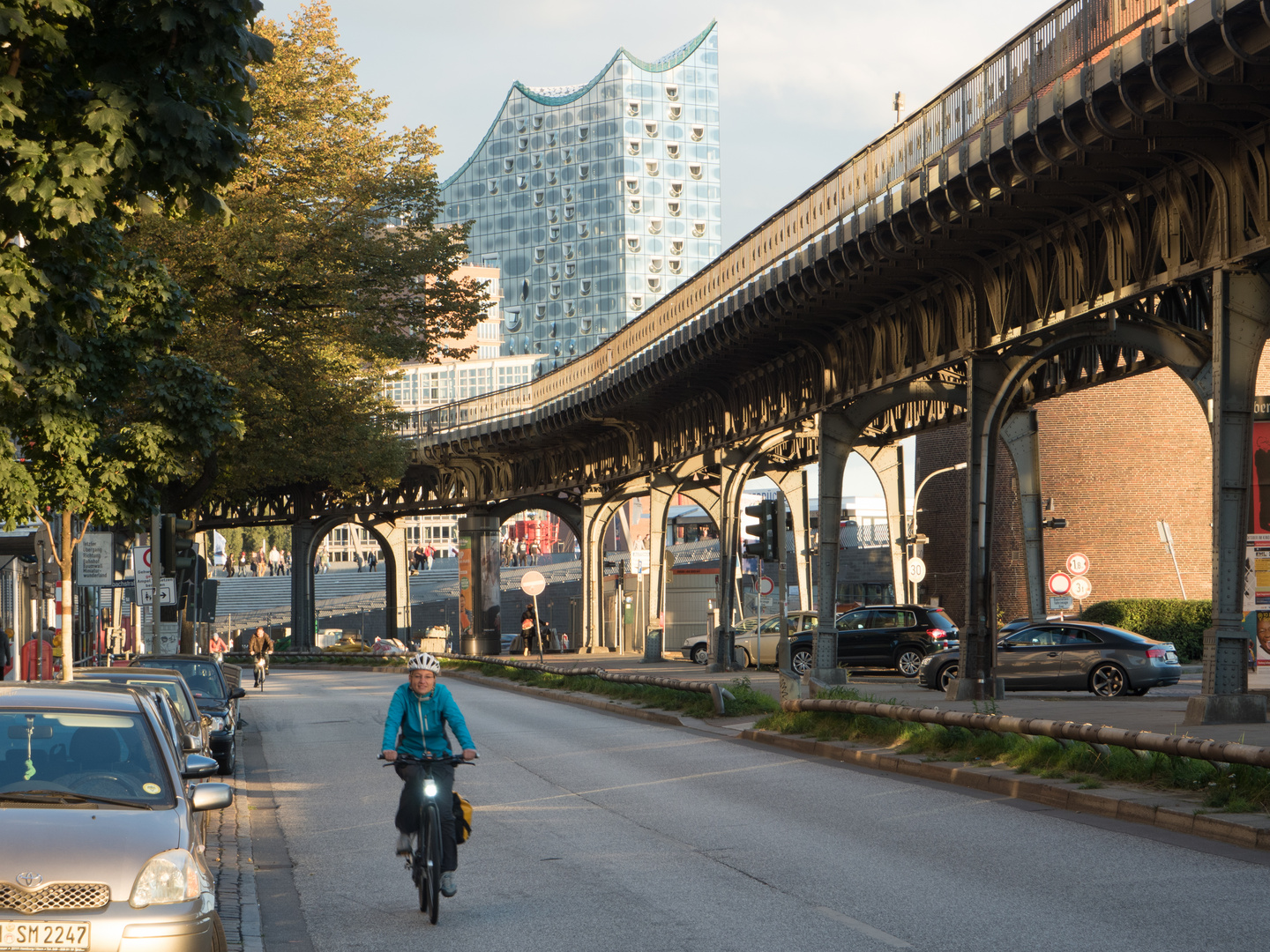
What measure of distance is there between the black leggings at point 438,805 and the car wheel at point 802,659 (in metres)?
28.8

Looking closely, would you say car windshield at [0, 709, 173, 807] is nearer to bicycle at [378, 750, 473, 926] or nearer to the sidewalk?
bicycle at [378, 750, 473, 926]

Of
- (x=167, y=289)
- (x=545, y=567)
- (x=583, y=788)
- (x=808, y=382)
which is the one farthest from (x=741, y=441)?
(x=545, y=567)

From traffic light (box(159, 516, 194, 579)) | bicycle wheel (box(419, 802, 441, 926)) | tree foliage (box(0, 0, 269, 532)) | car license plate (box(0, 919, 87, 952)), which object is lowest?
bicycle wheel (box(419, 802, 441, 926))

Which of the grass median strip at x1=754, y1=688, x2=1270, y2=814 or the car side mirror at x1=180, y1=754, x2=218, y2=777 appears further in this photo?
the grass median strip at x1=754, y1=688, x2=1270, y2=814

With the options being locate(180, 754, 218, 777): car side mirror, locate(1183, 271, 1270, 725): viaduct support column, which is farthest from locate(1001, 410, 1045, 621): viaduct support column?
locate(180, 754, 218, 777): car side mirror

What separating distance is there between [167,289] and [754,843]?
12769mm

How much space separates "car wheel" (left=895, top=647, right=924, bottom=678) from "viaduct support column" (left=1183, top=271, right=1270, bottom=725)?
59.3 feet

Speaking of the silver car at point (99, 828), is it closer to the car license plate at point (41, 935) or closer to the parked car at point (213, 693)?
the car license plate at point (41, 935)

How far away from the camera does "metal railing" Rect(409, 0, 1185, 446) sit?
2045 cm

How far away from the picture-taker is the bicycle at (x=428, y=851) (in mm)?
9000

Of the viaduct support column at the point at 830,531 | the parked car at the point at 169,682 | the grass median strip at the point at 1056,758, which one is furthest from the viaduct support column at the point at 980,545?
the parked car at the point at 169,682

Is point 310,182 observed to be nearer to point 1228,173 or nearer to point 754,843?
point 1228,173

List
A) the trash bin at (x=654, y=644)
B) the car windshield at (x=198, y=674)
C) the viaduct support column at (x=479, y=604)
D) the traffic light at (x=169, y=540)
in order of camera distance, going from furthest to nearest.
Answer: the viaduct support column at (x=479, y=604)
the trash bin at (x=654, y=644)
the traffic light at (x=169, y=540)
the car windshield at (x=198, y=674)

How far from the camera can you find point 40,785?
7168 millimetres
